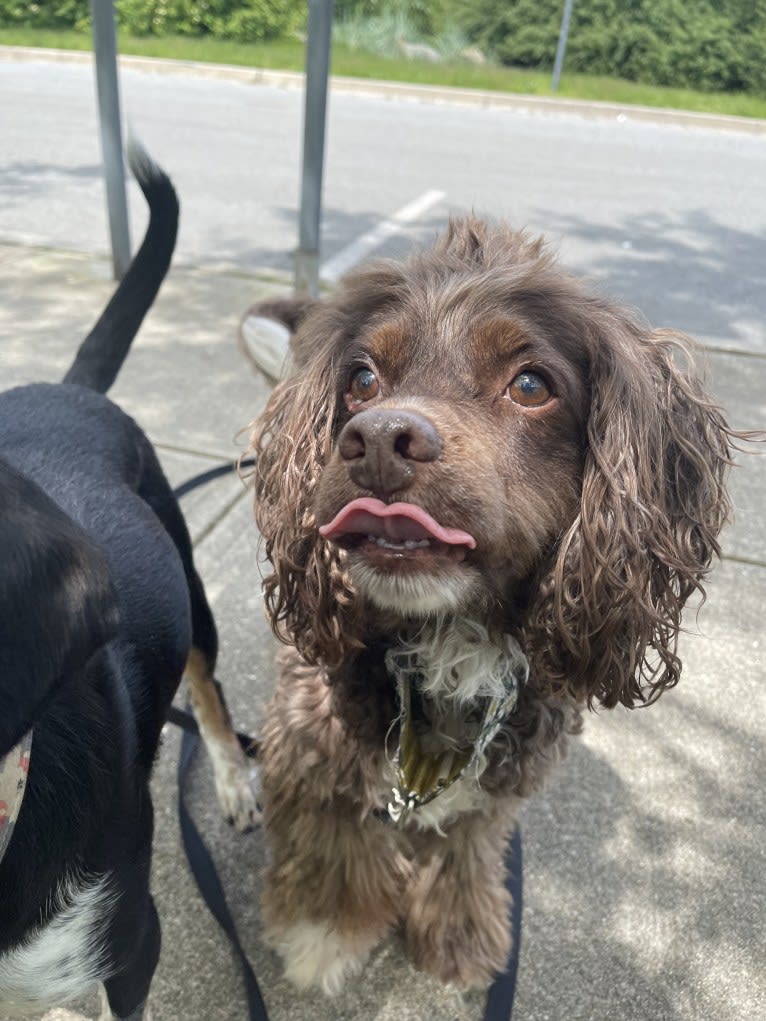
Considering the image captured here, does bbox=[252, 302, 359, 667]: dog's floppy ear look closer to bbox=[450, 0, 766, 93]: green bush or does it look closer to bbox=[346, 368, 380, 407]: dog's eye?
bbox=[346, 368, 380, 407]: dog's eye

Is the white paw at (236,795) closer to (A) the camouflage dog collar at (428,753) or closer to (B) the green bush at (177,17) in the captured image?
(A) the camouflage dog collar at (428,753)

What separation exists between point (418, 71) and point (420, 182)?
8450mm

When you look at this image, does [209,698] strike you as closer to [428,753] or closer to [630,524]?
[428,753]

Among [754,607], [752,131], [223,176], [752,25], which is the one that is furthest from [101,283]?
[752,25]

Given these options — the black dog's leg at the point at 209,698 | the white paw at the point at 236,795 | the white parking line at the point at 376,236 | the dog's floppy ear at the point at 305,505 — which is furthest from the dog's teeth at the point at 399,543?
the white parking line at the point at 376,236

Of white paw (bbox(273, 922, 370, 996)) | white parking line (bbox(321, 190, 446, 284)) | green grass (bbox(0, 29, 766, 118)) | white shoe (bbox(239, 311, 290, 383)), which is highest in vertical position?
white shoe (bbox(239, 311, 290, 383))

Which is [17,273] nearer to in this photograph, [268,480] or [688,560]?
[268,480]

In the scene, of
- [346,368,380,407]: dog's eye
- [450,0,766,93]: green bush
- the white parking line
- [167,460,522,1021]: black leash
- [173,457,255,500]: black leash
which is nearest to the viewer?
[346,368,380,407]: dog's eye

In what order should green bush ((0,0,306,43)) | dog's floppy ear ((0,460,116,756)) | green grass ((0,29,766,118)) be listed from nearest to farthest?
dog's floppy ear ((0,460,116,756)) → green grass ((0,29,766,118)) → green bush ((0,0,306,43))

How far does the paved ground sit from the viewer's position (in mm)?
2047

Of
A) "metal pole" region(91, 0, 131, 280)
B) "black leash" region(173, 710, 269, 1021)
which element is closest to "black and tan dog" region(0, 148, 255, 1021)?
"black leash" region(173, 710, 269, 1021)

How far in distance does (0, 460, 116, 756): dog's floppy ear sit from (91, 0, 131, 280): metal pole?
4.59 m

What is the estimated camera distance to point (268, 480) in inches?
78.4

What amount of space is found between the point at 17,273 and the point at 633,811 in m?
4.94
